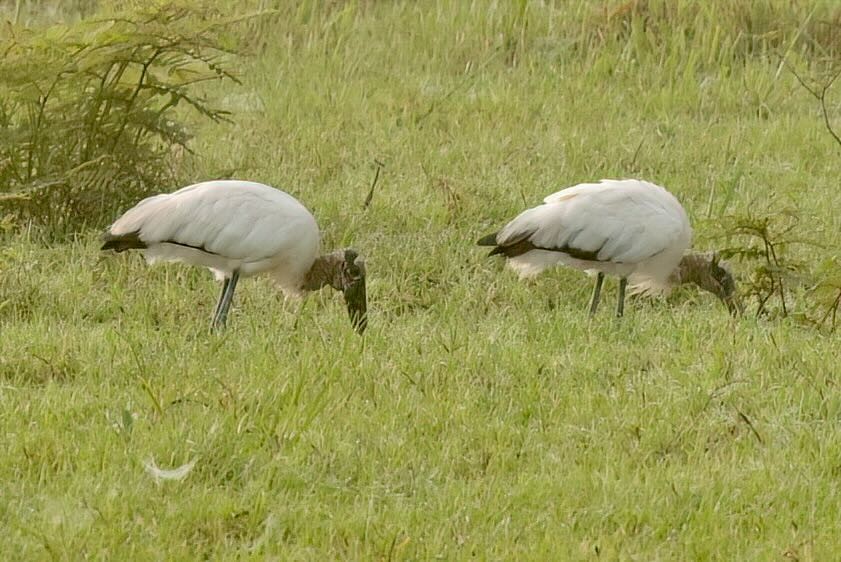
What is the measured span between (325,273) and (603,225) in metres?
1.32

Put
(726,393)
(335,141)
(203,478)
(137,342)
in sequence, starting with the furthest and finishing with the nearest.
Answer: (335,141), (137,342), (726,393), (203,478)

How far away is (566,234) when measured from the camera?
725 cm

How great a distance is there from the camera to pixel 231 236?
680 cm

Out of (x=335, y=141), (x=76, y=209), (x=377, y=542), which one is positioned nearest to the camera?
(x=377, y=542)

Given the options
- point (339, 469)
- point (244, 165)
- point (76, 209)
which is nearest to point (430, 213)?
point (244, 165)

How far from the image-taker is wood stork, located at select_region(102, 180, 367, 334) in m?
6.79

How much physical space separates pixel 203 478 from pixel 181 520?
1.10 ft

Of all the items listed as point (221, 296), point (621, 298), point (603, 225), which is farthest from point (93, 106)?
point (621, 298)

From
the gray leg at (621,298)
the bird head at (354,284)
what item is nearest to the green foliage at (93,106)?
the bird head at (354,284)

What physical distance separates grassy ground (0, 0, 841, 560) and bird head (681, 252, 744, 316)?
0.13 m

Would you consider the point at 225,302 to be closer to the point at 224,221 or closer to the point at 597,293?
the point at 224,221

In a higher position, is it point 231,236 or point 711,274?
point 231,236

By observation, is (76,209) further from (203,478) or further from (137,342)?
(203,478)

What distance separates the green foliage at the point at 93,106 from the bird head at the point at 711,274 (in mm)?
2449
